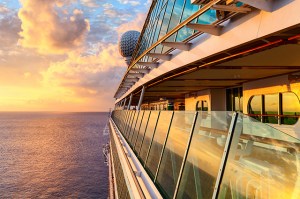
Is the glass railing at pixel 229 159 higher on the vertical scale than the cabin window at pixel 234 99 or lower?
lower

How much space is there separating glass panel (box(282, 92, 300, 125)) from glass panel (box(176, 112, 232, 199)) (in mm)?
10833

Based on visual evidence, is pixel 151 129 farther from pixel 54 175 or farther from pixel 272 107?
pixel 54 175

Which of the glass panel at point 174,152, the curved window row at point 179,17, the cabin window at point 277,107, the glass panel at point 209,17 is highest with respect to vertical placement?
the curved window row at point 179,17

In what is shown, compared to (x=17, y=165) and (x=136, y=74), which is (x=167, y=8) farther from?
(x=17, y=165)

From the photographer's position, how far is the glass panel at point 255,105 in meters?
17.1

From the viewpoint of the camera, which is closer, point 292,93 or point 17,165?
point 292,93

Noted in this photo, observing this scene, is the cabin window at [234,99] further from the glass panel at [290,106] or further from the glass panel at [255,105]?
the glass panel at [290,106]

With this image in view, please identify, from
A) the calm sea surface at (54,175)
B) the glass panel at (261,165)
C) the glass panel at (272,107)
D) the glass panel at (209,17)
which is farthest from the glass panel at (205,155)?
the calm sea surface at (54,175)

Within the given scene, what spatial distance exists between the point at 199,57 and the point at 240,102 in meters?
11.6

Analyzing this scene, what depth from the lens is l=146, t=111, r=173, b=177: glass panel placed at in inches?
270

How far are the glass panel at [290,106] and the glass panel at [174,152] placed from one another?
9.78 meters

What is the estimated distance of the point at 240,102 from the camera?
67.2 feet

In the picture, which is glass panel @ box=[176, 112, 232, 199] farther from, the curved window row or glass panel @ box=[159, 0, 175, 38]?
glass panel @ box=[159, 0, 175, 38]

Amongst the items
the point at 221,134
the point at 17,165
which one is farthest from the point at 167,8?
the point at 17,165
